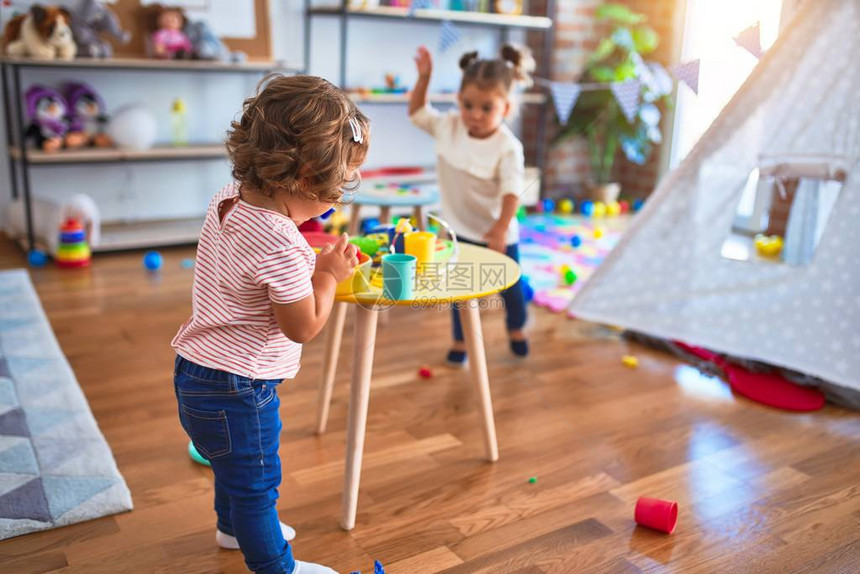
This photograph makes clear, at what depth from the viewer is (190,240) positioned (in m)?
3.73

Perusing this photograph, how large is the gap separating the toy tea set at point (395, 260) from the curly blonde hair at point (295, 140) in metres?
0.27

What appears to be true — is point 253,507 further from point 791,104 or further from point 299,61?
point 299,61

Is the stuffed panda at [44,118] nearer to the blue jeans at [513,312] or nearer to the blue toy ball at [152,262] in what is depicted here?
the blue toy ball at [152,262]

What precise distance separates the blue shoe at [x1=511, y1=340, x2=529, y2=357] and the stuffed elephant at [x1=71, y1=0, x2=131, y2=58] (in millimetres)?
2215

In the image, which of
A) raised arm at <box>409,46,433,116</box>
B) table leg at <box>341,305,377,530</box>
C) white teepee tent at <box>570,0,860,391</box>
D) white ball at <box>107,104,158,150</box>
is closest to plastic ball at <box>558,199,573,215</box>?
white teepee tent at <box>570,0,860,391</box>

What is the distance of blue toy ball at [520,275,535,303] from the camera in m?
2.85

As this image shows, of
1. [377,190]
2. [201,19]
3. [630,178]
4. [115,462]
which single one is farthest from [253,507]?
[630,178]

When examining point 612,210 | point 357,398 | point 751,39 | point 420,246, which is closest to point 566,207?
point 612,210

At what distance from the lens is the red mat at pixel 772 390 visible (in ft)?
7.07

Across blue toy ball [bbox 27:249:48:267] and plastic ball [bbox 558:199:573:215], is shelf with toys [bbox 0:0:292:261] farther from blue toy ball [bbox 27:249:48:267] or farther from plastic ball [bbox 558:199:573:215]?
plastic ball [bbox 558:199:573:215]

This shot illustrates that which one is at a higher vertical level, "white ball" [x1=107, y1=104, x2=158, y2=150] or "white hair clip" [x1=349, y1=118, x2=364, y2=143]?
"white hair clip" [x1=349, y1=118, x2=364, y2=143]

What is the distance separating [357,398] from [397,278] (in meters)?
0.26

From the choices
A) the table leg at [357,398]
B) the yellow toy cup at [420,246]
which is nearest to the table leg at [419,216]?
the yellow toy cup at [420,246]

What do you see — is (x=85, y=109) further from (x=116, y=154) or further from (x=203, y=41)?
(x=203, y=41)
